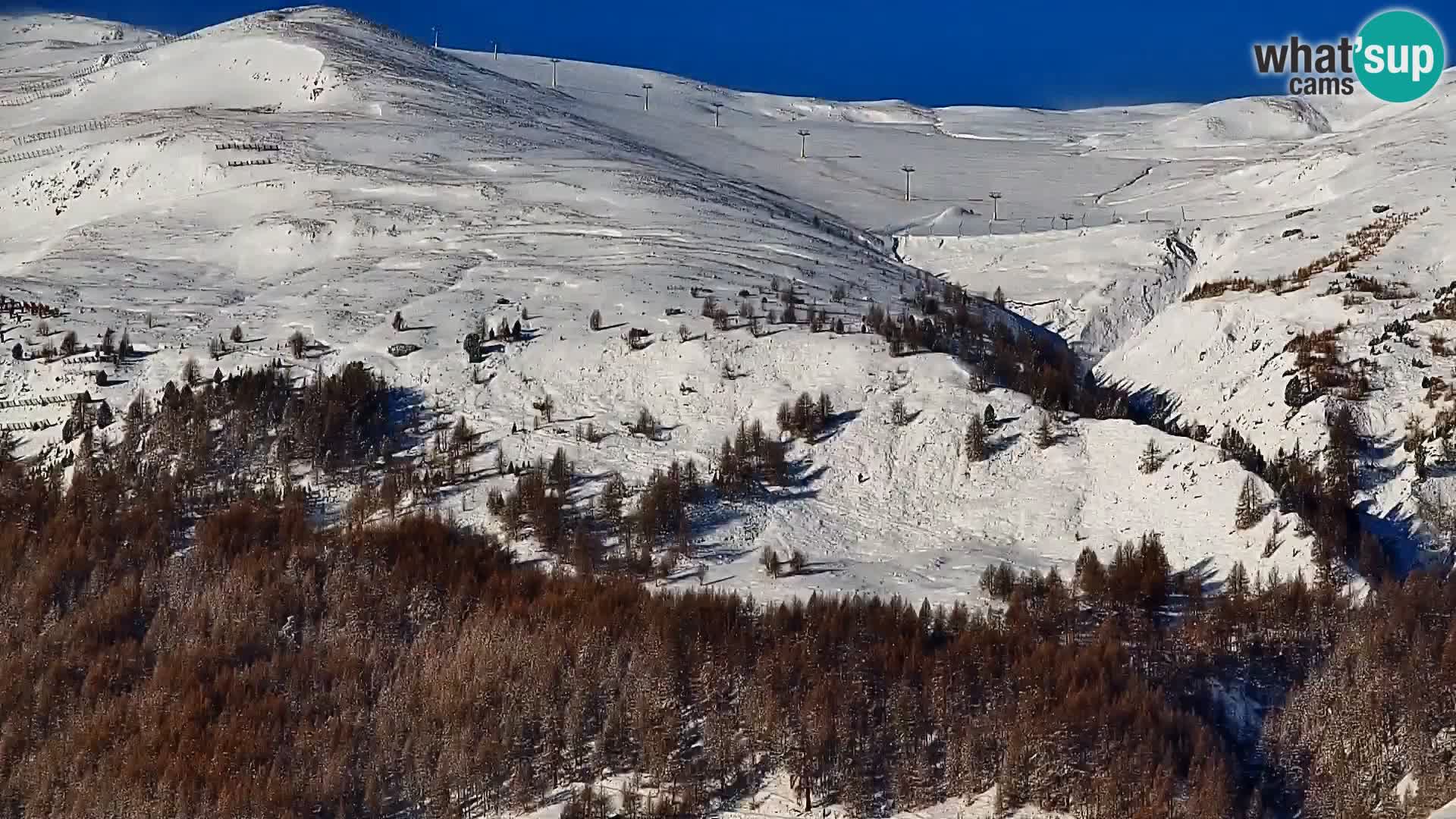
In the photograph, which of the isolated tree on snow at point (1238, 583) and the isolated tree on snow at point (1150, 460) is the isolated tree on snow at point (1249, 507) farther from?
the isolated tree on snow at point (1150, 460)

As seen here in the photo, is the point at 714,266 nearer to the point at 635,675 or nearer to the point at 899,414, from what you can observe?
the point at 899,414

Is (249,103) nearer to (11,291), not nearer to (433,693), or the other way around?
(11,291)

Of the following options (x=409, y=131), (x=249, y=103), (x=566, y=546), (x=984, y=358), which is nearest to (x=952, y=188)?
(x=409, y=131)

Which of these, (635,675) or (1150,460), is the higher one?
(1150,460)

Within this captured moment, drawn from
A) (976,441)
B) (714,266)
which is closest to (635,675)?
(976,441)

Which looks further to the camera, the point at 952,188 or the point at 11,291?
the point at 952,188

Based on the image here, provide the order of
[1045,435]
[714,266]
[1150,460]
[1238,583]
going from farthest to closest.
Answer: [714,266], [1045,435], [1150,460], [1238,583]
